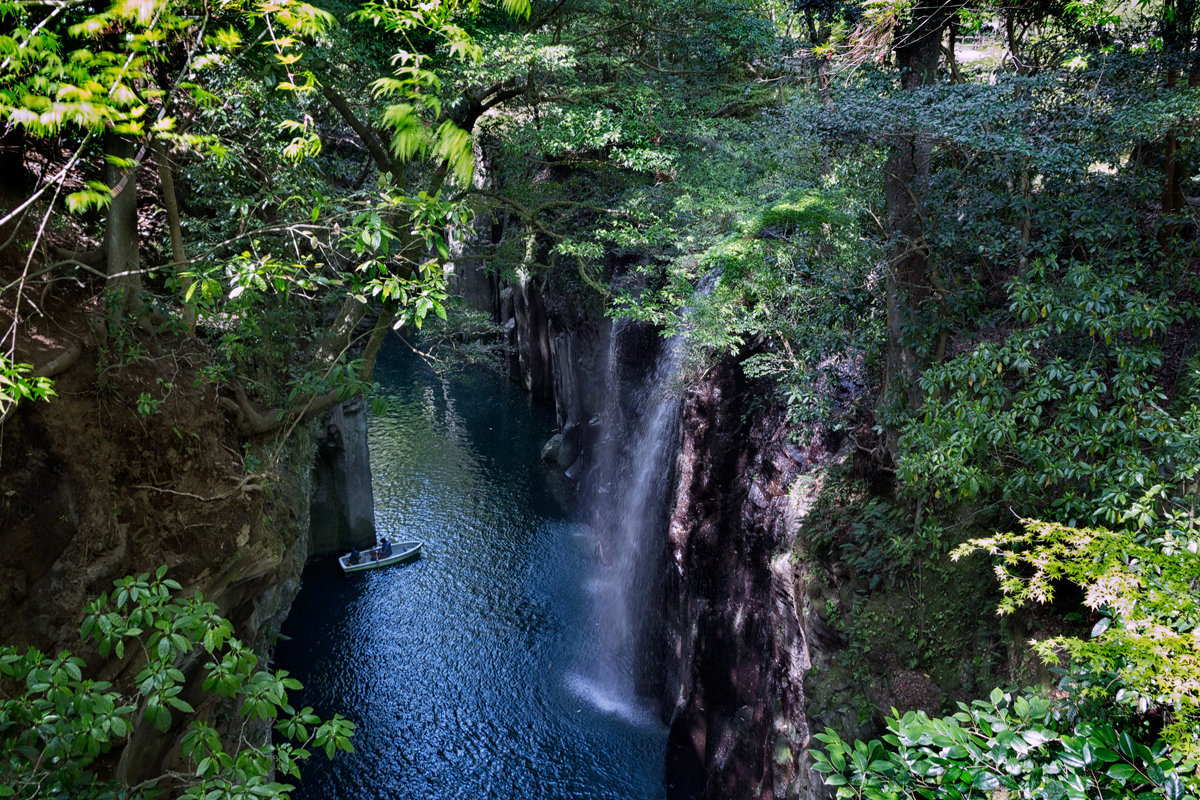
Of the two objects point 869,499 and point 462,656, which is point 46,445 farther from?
point 462,656

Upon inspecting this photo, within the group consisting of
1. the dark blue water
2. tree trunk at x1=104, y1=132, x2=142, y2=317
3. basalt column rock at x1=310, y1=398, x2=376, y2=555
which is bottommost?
the dark blue water

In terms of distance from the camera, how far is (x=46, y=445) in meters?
6.32

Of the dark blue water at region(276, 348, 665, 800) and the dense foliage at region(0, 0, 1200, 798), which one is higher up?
the dense foliage at region(0, 0, 1200, 798)

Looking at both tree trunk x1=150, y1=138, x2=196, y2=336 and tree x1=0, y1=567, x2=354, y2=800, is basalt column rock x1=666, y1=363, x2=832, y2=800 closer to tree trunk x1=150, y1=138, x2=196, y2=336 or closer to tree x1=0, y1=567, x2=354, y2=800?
tree x1=0, y1=567, x2=354, y2=800

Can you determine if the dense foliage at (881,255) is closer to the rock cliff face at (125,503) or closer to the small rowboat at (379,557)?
the rock cliff face at (125,503)

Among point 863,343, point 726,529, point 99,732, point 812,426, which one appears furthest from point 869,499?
point 99,732

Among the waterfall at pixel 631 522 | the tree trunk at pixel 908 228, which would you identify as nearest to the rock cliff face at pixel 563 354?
the waterfall at pixel 631 522

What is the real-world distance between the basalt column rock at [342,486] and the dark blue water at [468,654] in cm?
87

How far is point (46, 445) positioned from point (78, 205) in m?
3.90

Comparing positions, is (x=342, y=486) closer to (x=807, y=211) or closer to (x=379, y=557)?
(x=379, y=557)

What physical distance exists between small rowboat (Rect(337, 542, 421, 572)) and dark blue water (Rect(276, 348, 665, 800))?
233 mm

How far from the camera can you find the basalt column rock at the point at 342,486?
711 inches

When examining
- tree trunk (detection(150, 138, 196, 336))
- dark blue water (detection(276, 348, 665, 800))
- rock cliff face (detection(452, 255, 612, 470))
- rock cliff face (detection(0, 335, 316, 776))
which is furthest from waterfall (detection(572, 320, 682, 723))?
tree trunk (detection(150, 138, 196, 336))

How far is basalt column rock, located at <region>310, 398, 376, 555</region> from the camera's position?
1805 cm
